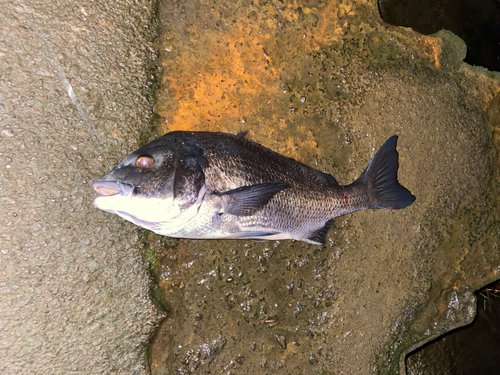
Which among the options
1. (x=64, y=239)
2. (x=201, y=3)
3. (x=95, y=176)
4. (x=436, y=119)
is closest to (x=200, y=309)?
(x=64, y=239)

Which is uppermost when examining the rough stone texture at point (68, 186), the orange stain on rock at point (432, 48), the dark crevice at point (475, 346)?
the orange stain on rock at point (432, 48)

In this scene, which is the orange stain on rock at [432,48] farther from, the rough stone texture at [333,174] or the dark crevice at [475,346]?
the dark crevice at [475,346]

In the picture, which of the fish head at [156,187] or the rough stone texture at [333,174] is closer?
the fish head at [156,187]

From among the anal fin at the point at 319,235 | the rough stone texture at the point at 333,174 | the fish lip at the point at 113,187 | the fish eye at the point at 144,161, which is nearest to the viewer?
the fish lip at the point at 113,187

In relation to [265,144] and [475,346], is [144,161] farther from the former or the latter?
[475,346]

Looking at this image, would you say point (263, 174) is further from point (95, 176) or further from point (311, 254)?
point (95, 176)

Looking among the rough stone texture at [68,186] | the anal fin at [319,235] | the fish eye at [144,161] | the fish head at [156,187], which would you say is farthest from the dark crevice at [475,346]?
the fish eye at [144,161]
